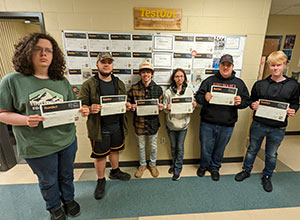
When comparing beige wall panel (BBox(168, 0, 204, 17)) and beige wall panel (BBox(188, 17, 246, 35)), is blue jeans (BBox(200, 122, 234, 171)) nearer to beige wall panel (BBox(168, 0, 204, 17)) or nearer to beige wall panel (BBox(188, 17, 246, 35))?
beige wall panel (BBox(188, 17, 246, 35))

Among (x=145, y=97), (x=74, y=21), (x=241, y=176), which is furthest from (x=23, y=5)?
(x=241, y=176)

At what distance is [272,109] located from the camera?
168 centimetres

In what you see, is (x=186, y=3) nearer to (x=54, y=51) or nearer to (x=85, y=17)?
(x=85, y=17)

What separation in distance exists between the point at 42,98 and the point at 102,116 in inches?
24.7

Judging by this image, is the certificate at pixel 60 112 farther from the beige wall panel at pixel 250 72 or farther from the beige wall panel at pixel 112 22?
the beige wall panel at pixel 250 72

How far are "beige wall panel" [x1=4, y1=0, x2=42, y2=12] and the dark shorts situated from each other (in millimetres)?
1800

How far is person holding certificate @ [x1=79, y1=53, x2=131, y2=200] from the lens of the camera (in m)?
1.57

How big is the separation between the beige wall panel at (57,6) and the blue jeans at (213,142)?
7.68ft

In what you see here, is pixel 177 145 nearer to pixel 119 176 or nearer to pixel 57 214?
pixel 119 176

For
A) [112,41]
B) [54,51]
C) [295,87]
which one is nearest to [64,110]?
[54,51]

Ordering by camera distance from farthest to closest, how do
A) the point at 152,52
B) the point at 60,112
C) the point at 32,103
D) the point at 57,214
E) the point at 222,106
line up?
the point at 152,52
the point at 222,106
the point at 57,214
the point at 60,112
the point at 32,103

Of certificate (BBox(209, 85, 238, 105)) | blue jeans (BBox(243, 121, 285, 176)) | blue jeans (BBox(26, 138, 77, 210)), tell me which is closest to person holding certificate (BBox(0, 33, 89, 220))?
blue jeans (BBox(26, 138, 77, 210))

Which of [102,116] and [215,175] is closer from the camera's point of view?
[102,116]

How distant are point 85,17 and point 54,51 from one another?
0.89 meters
